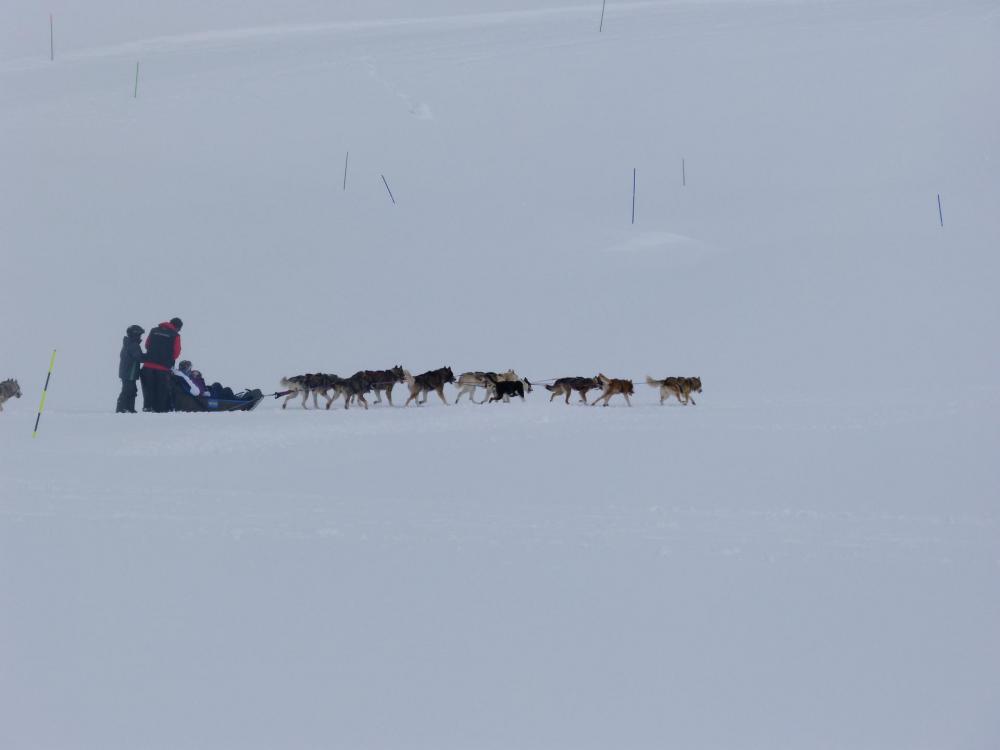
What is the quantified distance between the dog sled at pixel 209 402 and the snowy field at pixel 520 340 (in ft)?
1.74

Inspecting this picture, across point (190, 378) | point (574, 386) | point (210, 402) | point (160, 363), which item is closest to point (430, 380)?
point (574, 386)

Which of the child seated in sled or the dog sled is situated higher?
the child seated in sled

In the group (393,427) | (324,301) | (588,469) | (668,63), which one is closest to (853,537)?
(588,469)

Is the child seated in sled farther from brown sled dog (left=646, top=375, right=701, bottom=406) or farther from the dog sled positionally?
brown sled dog (left=646, top=375, right=701, bottom=406)

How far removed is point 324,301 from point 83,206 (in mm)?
6782

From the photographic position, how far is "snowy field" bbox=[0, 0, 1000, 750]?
5.69 meters

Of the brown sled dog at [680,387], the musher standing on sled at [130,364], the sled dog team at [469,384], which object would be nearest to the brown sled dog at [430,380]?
the sled dog team at [469,384]

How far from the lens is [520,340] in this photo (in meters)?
16.5

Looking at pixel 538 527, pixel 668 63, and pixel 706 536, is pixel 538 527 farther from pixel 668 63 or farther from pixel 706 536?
pixel 668 63

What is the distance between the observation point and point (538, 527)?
23.3ft

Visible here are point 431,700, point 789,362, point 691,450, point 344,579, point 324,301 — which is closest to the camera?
point 431,700

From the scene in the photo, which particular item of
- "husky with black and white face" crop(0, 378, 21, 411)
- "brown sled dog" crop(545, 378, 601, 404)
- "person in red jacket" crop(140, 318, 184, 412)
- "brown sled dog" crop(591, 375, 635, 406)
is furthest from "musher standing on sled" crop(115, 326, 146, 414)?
"brown sled dog" crop(591, 375, 635, 406)

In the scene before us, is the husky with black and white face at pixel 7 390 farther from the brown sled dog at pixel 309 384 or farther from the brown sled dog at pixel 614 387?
the brown sled dog at pixel 614 387

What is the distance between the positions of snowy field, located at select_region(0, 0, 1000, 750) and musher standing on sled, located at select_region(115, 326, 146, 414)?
579 millimetres
